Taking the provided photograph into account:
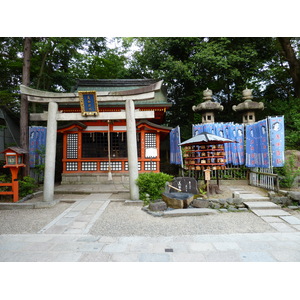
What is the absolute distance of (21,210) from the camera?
6496 mm

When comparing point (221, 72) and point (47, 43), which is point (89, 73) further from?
point (221, 72)

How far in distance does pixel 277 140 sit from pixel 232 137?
2.52 meters

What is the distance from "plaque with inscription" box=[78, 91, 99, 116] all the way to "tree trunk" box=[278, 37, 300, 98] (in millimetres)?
13574

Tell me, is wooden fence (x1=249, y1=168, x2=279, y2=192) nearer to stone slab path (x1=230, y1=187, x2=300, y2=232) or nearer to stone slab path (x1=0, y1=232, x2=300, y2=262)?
stone slab path (x1=230, y1=187, x2=300, y2=232)

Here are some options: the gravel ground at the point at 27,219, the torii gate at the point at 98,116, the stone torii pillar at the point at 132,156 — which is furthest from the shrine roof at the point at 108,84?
the gravel ground at the point at 27,219

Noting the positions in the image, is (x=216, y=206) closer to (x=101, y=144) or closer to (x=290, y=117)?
(x=101, y=144)

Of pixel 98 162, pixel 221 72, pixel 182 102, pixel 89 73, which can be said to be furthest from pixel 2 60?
pixel 221 72

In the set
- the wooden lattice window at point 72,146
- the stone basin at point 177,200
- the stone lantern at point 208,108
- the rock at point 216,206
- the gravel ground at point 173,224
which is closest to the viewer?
the gravel ground at point 173,224

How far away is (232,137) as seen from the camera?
9.88 meters

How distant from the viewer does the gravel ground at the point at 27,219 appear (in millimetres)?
4875

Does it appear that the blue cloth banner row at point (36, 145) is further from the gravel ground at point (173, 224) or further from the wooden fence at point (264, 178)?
the wooden fence at point (264, 178)

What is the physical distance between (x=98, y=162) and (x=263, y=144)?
841 cm

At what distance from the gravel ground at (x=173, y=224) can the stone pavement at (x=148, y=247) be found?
238mm

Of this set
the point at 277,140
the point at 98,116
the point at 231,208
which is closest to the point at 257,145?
Answer: the point at 277,140
